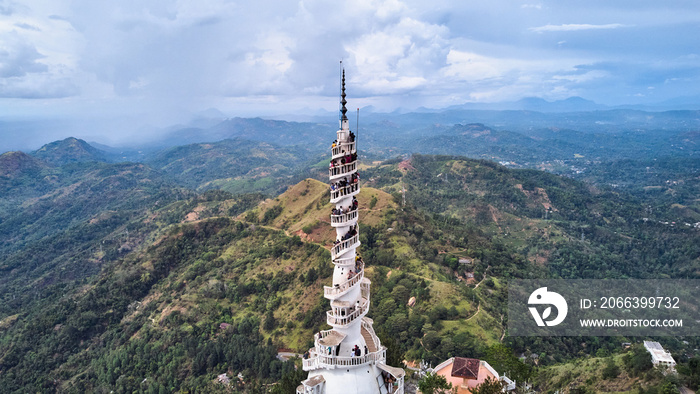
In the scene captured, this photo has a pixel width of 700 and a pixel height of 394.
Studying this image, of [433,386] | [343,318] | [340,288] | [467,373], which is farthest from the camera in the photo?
[467,373]

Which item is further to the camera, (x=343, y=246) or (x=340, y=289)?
(x=343, y=246)

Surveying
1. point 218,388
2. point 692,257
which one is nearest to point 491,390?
point 218,388

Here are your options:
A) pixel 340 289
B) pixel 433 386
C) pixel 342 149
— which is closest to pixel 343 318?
pixel 340 289

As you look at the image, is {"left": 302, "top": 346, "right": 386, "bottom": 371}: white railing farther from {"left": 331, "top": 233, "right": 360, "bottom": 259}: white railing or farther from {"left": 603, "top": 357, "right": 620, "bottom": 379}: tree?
{"left": 603, "top": 357, "right": 620, "bottom": 379}: tree

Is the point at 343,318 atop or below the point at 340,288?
below

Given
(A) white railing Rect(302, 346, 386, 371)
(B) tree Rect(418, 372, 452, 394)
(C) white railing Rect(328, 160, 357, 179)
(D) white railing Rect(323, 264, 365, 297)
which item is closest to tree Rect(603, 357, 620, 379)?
(B) tree Rect(418, 372, 452, 394)

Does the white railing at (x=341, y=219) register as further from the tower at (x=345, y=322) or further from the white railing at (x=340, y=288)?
the white railing at (x=340, y=288)

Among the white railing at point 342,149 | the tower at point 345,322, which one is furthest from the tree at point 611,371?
the white railing at point 342,149

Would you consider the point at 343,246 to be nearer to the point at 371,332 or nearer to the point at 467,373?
the point at 371,332

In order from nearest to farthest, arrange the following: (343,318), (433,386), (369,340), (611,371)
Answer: (343,318), (369,340), (433,386), (611,371)
